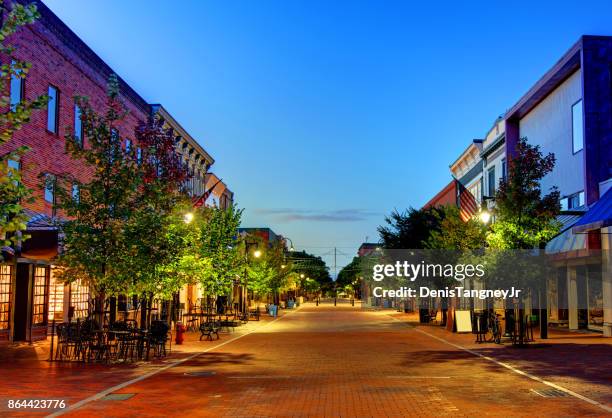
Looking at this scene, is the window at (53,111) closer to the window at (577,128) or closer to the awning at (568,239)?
the awning at (568,239)

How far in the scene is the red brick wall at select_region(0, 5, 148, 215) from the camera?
84.8 ft

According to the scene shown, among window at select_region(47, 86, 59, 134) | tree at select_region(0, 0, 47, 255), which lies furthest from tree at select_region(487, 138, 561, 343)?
tree at select_region(0, 0, 47, 255)

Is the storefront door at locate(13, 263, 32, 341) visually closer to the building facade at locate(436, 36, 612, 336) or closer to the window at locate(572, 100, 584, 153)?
the building facade at locate(436, 36, 612, 336)

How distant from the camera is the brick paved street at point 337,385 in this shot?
12.1 meters

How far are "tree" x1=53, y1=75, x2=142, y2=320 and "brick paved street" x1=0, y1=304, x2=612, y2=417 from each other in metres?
2.79

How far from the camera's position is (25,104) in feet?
31.4

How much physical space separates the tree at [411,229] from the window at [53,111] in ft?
83.7

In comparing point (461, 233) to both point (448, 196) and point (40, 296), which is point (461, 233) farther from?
point (448, 196)

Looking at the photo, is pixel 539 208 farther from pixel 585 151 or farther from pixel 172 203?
pixel 172 203

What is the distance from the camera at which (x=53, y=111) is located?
28.6 m

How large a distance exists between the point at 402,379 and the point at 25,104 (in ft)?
33.5

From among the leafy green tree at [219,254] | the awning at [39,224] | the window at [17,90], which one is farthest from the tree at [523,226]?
the window at [17,90]

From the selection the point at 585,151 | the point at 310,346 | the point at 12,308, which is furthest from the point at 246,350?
the point at 585,151

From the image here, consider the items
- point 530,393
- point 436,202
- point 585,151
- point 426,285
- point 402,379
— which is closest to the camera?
point 530,393
